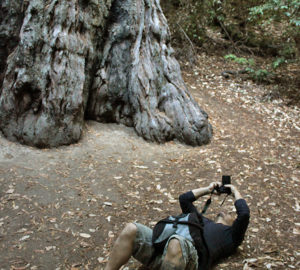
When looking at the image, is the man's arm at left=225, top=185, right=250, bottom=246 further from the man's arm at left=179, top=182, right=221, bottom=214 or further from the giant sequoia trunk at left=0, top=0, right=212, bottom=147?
the giant sequoia trunk at left=0, top=0, right=212, bottom=147

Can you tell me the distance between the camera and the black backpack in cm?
286

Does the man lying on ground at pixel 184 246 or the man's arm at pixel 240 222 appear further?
the man's arm at pixel 240 222

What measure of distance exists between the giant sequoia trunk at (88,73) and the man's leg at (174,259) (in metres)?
3.32

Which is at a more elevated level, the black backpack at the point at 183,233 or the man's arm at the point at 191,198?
the man's arm at the point at 191,198

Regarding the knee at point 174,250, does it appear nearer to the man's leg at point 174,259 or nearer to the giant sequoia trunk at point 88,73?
the man's leg at point 174,259

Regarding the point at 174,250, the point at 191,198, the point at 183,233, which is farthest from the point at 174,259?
the point at 191,198

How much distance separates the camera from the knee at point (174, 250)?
2623 mm

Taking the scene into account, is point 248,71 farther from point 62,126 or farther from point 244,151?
point 62,126

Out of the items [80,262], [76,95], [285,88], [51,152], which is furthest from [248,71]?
[80,262]

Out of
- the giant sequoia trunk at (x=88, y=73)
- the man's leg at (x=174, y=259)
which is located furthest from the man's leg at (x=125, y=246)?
the giant sequoia trunk at (x=88, y=73)

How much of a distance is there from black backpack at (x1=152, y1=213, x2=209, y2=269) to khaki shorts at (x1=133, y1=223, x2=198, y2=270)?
6cm

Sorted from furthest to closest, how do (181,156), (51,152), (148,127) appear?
(148,127), (181,156), (51,152)

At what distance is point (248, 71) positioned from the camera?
909 centimetres

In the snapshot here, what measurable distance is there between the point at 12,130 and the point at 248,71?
22.0ft
